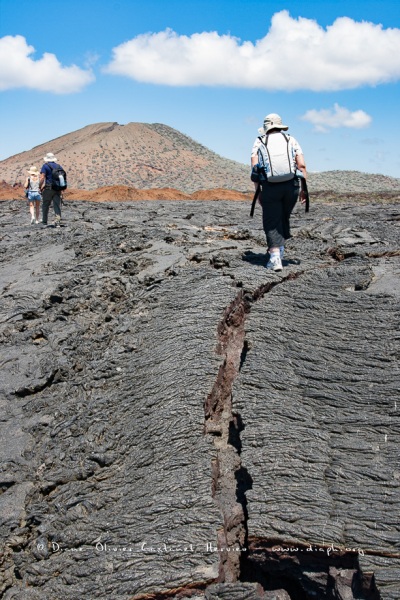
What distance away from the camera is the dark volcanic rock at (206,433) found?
329 centimetres

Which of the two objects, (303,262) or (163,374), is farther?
(303,262)

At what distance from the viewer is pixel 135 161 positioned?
45719 millimetres

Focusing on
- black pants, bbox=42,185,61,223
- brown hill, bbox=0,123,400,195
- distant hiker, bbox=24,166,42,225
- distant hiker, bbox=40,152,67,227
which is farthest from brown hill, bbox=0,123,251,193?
distant hiker, bbox=40,152,67,227

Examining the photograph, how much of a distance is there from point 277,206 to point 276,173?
0.41 meters

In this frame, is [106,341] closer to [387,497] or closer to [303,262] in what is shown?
[303,262]

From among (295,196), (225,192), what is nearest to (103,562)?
(295,196)

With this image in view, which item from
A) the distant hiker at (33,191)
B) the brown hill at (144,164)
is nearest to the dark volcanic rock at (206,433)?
the distant hiker at (33,191)

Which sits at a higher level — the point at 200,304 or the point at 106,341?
the point at 200,304

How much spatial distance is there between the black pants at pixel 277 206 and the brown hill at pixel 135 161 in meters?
31.4

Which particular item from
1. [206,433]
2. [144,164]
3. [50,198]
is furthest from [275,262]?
[144,164]

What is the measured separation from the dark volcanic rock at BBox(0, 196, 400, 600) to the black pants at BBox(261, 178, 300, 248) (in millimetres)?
404

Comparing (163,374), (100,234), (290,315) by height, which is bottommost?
(163,374)

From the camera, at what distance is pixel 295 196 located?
5.95 m

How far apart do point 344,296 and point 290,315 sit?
1.85 ft
